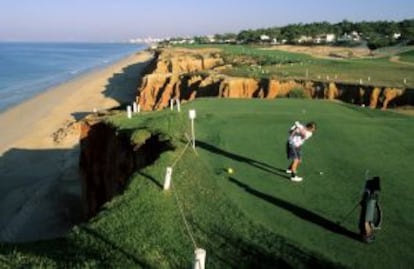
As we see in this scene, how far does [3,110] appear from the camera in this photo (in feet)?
189

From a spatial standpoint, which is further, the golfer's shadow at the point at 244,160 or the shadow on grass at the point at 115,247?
the golfer's shadow at the point at 244,160

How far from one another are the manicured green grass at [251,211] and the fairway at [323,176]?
0.03 m

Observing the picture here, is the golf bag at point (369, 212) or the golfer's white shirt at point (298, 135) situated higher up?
the golfer's white shirt at point (298, 135)

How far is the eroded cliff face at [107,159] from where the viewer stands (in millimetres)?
16891

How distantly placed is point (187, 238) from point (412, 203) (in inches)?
177

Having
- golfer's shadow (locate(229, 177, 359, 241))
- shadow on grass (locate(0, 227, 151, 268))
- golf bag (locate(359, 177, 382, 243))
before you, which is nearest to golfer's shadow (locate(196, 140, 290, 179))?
golfer's shadow (locate(229, 177, 359, 241))

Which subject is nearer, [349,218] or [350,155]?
[349,218]

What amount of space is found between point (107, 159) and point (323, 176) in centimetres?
931

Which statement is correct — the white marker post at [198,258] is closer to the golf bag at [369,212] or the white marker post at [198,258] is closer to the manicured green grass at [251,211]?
the manicured green grass at [251,211]

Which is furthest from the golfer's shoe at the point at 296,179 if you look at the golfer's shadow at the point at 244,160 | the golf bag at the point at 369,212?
the golf bag at the point at 369,212

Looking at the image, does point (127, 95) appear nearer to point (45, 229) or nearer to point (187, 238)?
point (45, 229)

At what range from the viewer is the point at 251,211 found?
1086 cm

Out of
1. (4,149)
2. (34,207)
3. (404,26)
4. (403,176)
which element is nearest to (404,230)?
(403,176)

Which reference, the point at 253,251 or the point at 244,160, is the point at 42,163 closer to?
the point at 244,160
